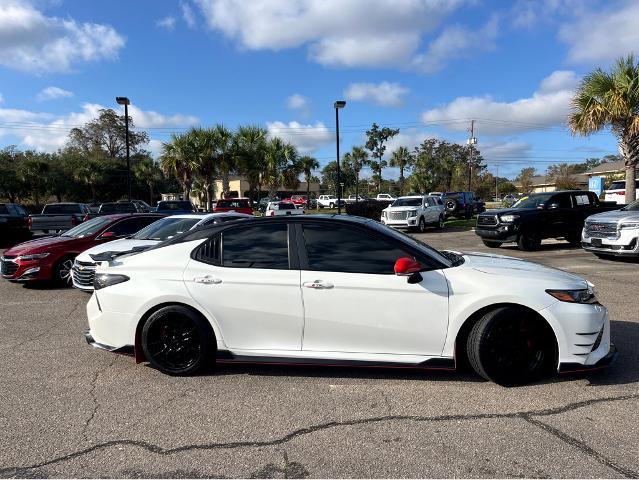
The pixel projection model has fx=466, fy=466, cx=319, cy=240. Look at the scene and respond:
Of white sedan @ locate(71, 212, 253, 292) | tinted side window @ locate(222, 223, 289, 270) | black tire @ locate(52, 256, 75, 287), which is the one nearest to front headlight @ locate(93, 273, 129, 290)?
tinted side window @ locate(222, 223, 289, 270)

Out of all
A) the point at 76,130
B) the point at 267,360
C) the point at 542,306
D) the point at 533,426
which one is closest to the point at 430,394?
the point at 533,426

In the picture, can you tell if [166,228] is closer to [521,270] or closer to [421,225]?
[521,270]

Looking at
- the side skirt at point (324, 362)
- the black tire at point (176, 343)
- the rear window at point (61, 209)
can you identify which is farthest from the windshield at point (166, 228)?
the rear window at point (61, 209)

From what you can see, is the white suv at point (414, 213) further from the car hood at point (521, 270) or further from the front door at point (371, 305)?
the front door at point (371, 305)

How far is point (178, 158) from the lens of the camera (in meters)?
32.0

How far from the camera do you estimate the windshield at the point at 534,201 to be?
14461 millimetres

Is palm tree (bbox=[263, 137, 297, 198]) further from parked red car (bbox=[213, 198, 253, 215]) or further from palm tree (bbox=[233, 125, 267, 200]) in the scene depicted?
parked red car (bbox=[213, 198, 253, 215])

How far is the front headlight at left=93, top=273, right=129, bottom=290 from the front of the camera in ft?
14.6

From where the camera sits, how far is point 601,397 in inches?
150

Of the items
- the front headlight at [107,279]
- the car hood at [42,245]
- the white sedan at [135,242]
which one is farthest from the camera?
the car hood at [42,245]

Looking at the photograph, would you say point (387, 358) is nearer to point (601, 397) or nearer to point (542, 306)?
point (542, 306)

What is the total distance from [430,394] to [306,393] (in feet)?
3.43

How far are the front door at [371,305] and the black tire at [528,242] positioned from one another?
36.9 ft

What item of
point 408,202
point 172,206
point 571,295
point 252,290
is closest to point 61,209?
point 172,206
